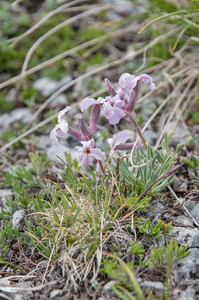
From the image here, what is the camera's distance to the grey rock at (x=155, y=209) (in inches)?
98.5

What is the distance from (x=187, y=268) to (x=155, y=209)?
57 centimetres

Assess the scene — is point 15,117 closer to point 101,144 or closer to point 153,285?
point 101,144

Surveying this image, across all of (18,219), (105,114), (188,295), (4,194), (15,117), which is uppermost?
(105,114)

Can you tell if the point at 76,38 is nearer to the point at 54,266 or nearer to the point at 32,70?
the point at 32,70

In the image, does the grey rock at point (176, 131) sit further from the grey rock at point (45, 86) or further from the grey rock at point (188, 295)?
the grey rock at point (45, 86)

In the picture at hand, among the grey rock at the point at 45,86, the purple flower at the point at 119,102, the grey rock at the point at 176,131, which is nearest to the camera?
the purple flower at the point at 119,102

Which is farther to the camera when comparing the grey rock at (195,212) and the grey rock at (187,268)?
the grey rock at (195,212)

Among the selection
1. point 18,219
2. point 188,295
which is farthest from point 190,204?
point 18,219

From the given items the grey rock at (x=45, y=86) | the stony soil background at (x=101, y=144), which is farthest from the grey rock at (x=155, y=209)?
the grey rock at (x=45, y=86)

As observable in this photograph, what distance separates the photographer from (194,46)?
174 inches

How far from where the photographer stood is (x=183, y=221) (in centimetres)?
253

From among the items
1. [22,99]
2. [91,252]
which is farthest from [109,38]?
[91,252]

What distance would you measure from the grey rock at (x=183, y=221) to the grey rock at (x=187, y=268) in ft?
1.06

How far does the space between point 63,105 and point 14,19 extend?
2400 mm
